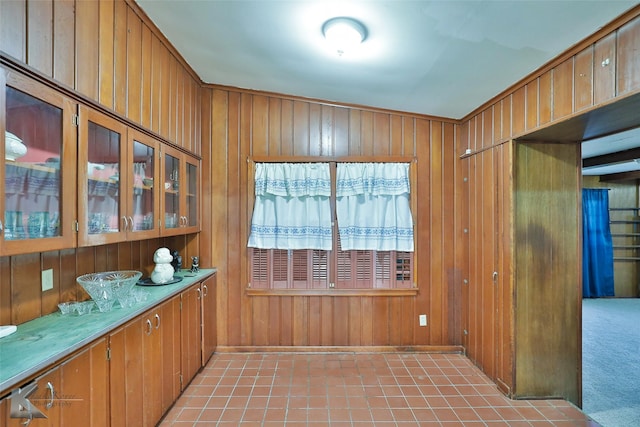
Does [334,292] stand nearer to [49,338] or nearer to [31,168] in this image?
[49,338]

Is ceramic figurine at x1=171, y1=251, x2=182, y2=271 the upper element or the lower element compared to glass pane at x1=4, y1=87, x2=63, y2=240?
lower

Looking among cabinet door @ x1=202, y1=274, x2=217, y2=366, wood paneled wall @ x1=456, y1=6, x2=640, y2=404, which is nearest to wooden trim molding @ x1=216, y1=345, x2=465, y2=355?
cabinet door @ x1=202, y1=274, x2=217, y2=366

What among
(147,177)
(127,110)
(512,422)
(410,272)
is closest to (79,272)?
(147,177)

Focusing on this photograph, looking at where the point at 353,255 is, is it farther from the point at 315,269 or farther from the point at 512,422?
the point at 512,422

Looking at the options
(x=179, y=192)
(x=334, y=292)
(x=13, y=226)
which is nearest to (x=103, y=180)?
(x=13, y=226)

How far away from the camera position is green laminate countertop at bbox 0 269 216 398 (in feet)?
3.62

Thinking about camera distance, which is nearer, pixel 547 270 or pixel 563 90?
pixel 563 90

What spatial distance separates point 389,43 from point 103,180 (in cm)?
195

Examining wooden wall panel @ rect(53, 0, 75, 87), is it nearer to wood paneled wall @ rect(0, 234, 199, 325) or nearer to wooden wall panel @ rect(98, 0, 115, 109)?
wooden wall panel @ rect(98, 0, 115, 109)

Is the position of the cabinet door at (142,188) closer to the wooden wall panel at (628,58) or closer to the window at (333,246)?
the window at (333,246)

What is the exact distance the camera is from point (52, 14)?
1.40 metres

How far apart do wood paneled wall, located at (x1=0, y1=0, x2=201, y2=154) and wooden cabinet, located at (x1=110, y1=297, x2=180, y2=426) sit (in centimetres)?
131

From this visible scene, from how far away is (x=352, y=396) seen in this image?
7.89 ft

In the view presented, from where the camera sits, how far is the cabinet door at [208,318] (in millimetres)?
2840
